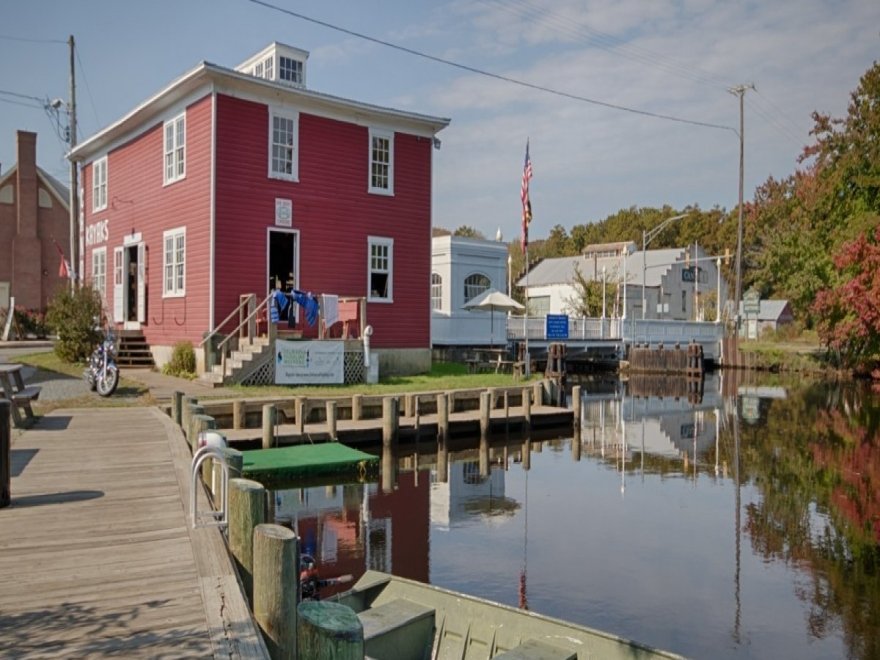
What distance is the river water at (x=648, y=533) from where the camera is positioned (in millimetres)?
9867

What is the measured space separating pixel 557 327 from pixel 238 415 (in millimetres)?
27281

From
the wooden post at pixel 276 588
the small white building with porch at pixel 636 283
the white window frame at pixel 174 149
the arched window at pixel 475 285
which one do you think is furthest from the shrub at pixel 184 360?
the small white building with porch at pixel 636 283

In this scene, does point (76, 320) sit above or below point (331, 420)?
above

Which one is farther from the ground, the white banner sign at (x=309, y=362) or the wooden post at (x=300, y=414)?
the white banner sign at (x=309, y=362)

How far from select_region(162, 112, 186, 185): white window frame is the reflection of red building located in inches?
502

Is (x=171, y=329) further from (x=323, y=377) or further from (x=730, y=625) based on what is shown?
(x=730, y=625)

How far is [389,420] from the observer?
60.1ft

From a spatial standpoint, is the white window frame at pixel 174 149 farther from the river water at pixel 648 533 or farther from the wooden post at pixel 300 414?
the river water at pixel 648 533

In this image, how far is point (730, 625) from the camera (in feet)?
31.9

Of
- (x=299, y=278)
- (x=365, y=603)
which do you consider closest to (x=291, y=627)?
(x=365, y=603)

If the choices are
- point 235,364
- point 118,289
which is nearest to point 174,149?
point 118,289

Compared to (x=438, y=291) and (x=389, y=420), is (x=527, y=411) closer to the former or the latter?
(x=389, y=420)

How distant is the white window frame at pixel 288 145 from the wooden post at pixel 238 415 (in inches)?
342

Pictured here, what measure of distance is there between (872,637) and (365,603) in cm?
599
